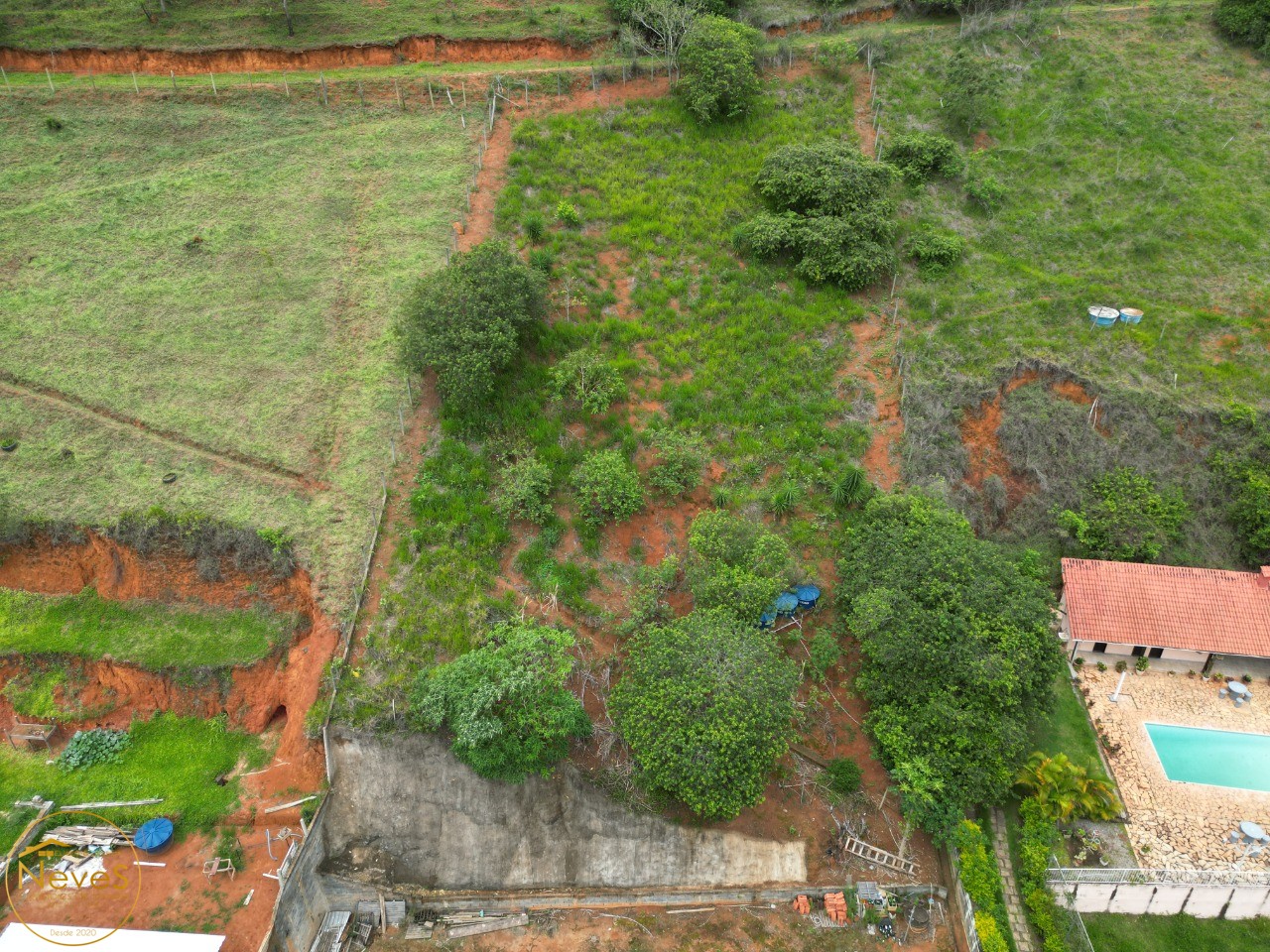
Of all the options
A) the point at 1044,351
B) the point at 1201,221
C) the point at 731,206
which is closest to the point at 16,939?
the point at 731,206

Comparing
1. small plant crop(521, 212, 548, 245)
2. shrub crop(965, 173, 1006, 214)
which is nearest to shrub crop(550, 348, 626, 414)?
small plant crop(521, 212, 548, 245)

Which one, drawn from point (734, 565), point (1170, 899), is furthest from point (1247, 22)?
point (1170, 899)

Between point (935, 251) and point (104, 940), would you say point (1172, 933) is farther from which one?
point (104, 940)

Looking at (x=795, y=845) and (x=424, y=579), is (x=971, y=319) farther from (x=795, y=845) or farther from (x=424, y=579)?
(x=424, y=579)

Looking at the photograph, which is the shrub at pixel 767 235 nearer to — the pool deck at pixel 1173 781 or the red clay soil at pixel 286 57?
the red clay soil at pixel 286 57

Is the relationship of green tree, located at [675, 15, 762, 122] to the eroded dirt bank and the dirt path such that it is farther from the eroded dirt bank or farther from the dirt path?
the eroded dirt bank

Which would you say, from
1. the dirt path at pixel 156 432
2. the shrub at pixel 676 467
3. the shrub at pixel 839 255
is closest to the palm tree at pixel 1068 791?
the shrub at pixel 676 467
